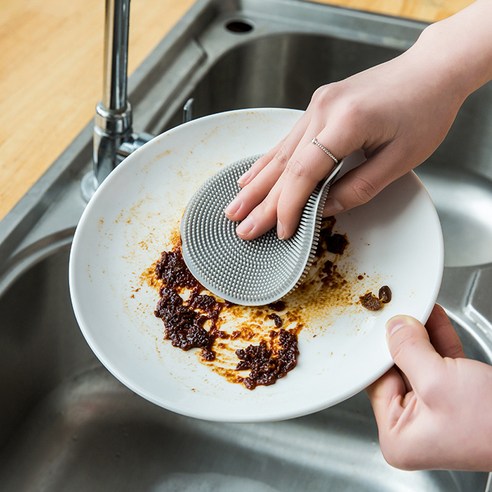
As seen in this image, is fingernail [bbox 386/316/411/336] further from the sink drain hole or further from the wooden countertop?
the sink drain hole

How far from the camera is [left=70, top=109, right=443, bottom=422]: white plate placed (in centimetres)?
54

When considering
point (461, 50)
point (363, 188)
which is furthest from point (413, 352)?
point (461, 50)

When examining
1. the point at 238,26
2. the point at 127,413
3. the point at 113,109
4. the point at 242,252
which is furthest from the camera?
the point at 238,26

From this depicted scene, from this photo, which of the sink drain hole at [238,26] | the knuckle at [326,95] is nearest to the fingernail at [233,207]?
the knuckle at [326,95]

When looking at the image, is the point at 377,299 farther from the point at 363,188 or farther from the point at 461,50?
the point at 461,50

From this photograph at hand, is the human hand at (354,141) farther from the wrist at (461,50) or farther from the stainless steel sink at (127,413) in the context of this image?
the stainless steel sink at (127,413)

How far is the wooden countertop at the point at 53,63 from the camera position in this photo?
0.80 metres

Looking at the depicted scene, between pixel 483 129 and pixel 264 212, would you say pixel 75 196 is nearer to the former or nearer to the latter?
pixel 264 212

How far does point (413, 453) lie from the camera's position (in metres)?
0.54

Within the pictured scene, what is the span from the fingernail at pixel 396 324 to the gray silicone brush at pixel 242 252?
83mm

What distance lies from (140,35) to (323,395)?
623 millimetres

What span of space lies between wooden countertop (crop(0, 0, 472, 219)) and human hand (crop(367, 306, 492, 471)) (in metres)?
0.44

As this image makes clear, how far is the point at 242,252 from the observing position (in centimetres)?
62

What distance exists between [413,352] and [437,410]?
47 mm
